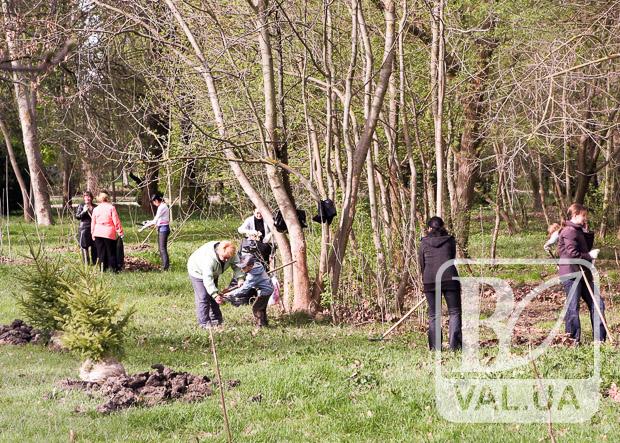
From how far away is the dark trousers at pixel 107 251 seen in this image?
60.7 feet

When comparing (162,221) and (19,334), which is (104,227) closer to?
(162,221)

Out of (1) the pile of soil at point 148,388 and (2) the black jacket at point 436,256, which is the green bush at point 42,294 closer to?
(1) the pile of soil at point 148,388

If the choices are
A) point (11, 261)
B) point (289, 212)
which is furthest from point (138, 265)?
point (289, 212)

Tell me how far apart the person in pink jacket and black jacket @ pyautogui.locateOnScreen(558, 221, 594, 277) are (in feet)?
31.3

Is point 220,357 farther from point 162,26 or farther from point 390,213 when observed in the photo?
point 162,26

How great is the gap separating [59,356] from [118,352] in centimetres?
198

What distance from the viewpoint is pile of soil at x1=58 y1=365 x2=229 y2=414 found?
8.43 metres

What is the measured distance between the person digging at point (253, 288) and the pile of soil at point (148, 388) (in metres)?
3.79

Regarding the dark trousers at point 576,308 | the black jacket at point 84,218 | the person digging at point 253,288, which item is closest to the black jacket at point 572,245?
the dark trousers at point 576,308

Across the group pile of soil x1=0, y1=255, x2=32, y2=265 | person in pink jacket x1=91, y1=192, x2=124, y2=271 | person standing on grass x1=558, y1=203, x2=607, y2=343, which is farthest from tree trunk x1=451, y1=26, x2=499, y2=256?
pile of soil x1=0, y1=255, x2=32, y2=265

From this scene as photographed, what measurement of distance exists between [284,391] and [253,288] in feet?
14.6

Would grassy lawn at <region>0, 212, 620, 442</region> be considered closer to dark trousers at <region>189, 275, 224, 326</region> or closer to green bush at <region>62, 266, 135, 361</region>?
dark trousers at <region>189, 275, 224, 326</region>

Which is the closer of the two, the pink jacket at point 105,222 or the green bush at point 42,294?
the green bush at point 42,294

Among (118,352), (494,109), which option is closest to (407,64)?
(494,109)
